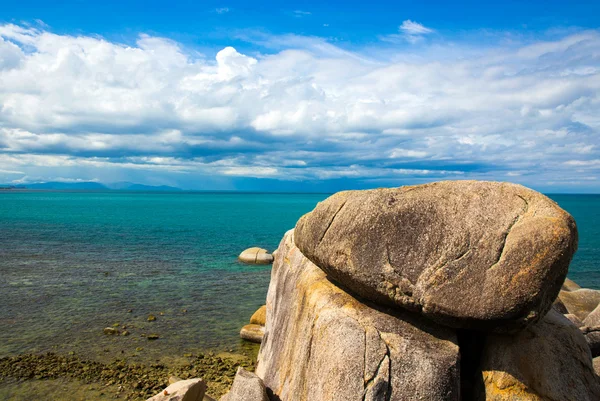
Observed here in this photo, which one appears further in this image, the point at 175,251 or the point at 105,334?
the point at 175,251

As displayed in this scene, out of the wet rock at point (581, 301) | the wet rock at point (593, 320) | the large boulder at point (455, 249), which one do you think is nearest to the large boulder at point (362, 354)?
the large boulder at point (455, 249)

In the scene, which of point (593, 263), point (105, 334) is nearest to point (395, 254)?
point (105, 334)

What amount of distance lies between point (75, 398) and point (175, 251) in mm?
37004

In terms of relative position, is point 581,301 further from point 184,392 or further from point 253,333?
point 184,392

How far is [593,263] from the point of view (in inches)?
2018

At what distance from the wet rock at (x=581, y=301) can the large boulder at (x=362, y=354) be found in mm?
15326

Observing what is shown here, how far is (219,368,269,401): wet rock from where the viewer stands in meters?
12.3

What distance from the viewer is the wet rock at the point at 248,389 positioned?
12328 mm

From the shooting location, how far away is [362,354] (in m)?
9.97

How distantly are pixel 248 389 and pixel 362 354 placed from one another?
4136mm

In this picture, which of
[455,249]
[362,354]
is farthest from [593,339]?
[362,354]

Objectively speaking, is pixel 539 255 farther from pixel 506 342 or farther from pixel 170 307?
pixel 170 307

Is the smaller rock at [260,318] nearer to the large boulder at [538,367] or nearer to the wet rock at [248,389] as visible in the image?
the wet rock at [248,389]

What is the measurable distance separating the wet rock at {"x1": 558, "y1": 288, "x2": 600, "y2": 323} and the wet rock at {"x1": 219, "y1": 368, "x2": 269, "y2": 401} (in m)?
16.7
